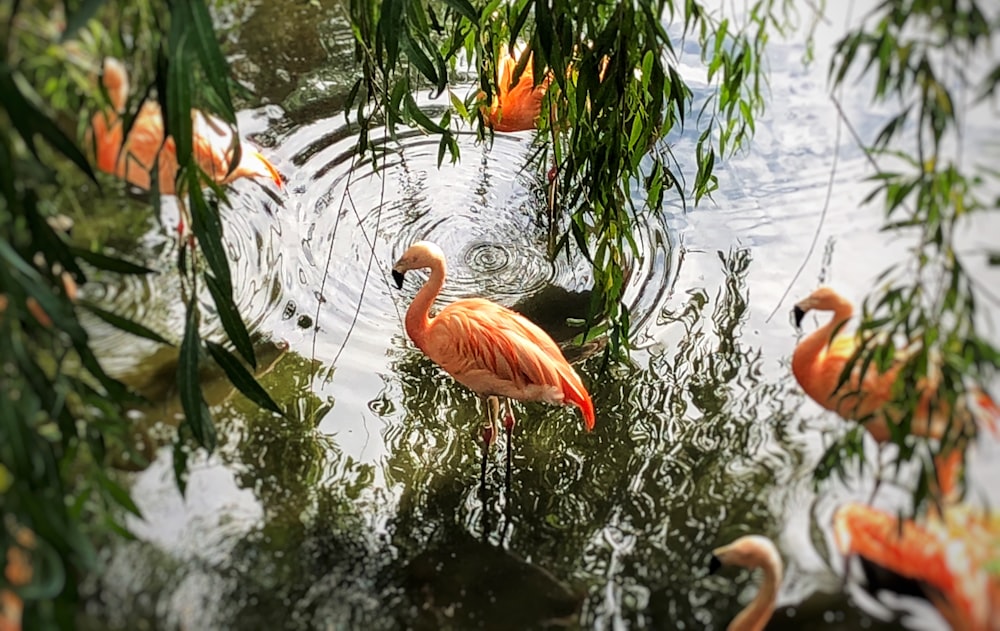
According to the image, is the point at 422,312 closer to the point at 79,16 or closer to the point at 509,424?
the point at 509,424

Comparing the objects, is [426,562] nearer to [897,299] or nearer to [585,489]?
[585,489]

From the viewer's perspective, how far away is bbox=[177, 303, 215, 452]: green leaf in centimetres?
85

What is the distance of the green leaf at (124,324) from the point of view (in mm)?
803

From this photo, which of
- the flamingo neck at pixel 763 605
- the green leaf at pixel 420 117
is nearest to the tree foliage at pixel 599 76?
the green leaf at pixel 420 117

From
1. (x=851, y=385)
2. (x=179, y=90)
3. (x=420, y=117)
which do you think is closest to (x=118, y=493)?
(x=179, y=90)

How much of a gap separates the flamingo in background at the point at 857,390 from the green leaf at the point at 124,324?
0.61m

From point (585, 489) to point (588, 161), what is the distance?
0.40 meters

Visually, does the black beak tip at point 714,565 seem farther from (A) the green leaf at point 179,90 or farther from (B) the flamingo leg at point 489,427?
(A) the green leaf at point 179,90

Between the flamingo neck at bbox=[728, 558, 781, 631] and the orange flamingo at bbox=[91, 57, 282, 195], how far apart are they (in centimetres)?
62

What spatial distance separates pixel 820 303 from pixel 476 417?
52cm

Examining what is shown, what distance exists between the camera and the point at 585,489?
3.70 ft

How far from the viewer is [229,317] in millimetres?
884

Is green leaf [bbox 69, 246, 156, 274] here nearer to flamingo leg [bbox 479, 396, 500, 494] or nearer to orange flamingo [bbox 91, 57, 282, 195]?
orange flamingo [bbox 91, 57, 282, 195]

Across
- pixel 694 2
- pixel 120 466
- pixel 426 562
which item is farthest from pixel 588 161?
pixel 120 466
